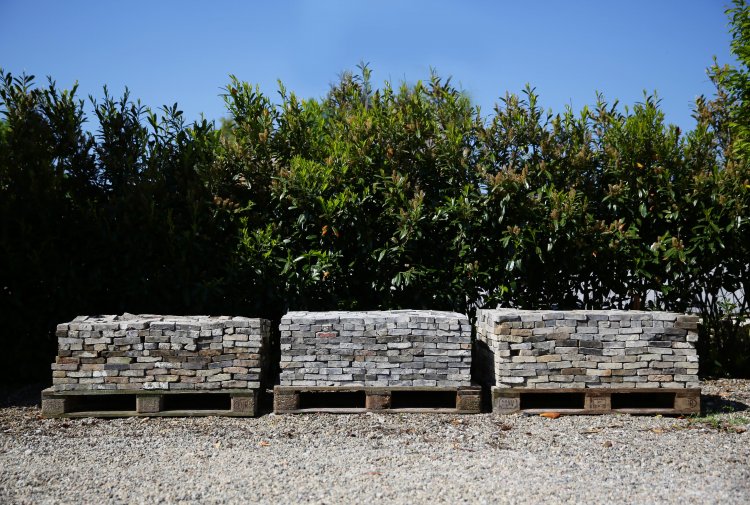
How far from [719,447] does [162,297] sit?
563 centimetres

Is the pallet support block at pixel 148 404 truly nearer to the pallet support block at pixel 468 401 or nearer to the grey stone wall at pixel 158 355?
the grey stone wall at pixel 158 355

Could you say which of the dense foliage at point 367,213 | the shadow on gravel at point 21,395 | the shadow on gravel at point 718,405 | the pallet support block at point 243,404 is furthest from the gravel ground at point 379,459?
the dense foliage at point 367,213

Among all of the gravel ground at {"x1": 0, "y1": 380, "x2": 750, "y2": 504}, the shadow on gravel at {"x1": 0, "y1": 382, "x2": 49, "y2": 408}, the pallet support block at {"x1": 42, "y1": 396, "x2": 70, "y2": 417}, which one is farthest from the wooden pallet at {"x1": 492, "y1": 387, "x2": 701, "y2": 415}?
the shadow on gravel at {"x1": 0, "y1": 382, "x2": 49, "y2": 408}

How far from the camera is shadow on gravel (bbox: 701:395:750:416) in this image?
6504 mm

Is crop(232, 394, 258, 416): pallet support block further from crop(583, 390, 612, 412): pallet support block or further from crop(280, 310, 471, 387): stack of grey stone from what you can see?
crop(583, 390, 612, 412): pallet support block

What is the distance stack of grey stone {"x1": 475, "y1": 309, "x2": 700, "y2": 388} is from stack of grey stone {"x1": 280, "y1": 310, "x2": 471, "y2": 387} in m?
0.43

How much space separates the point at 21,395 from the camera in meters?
7.30

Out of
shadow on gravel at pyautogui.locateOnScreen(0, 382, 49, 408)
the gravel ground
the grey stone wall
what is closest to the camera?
the gravel ground

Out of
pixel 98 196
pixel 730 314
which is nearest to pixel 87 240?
pixel 98 196

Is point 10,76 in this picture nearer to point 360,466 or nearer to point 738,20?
point 360,466

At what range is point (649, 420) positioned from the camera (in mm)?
6164

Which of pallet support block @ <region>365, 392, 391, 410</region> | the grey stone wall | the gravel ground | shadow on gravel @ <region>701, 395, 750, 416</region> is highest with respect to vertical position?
the grey stone wall

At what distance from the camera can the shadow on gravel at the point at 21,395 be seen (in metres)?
6.94

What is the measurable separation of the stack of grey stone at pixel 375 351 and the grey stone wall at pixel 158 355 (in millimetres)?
369
